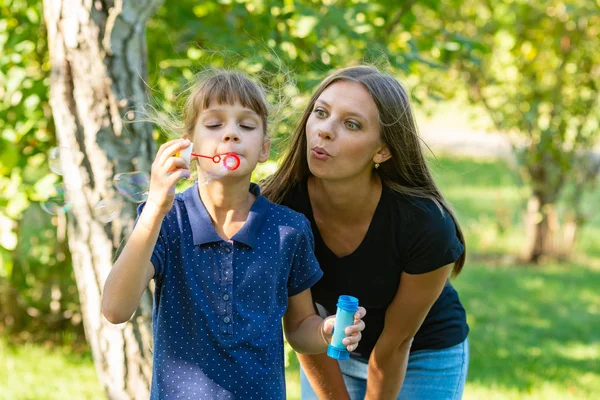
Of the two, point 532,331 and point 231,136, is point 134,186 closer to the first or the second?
point 231,136

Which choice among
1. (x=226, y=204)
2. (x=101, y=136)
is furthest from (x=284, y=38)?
(x=226, y=204)

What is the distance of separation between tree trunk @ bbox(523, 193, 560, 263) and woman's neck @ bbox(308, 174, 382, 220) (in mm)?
5821

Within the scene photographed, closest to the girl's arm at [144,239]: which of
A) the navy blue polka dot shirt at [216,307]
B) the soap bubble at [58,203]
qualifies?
the navy blue polka dot shirt at [216,307]

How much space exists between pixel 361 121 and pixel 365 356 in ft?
2.75

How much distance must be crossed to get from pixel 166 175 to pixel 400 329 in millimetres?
1018

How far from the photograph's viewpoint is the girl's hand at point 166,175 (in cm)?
172

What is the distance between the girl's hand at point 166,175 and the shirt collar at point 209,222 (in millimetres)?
199

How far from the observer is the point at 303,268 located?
2064 millimetres

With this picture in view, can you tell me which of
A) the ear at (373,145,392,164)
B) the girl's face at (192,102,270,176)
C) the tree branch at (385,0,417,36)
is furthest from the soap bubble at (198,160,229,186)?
the tree branch at (385,0,417,36)

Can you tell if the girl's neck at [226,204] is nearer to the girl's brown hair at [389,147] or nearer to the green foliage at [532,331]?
the girl's brown hair at [389,147]

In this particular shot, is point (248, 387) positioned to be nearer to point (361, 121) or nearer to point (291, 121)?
point (361, 121)

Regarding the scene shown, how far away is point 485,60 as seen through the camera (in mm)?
7785

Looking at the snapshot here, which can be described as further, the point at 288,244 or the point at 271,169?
the point at 271,169

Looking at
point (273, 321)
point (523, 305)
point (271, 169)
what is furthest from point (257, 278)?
point (523, 305)
